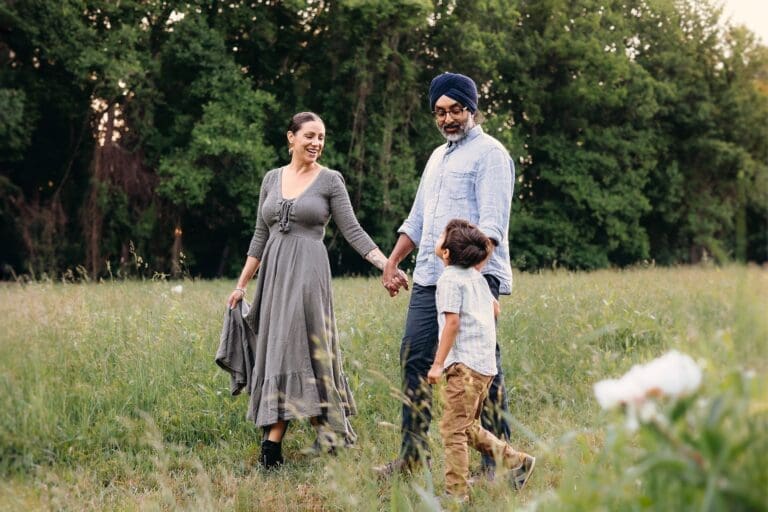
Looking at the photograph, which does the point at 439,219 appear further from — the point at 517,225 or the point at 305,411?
the point at 517,225

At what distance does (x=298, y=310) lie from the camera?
520cm

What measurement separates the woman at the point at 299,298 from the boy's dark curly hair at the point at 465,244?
3.73ft

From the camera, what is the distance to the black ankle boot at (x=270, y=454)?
5090mm

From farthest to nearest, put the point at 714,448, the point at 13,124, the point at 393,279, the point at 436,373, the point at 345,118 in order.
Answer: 1. the point at 345,118
2. the point at 13,124
3. the point at 393,279
4. the point at 436,373
5. the point at 714,448

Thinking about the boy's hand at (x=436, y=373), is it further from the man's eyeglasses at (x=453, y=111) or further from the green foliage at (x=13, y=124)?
the green foliage at (x=13, y=124)

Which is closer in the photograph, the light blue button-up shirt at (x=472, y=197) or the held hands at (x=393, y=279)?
the light blue button-up shirt at (x=472, y=197)

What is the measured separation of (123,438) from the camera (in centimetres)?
524

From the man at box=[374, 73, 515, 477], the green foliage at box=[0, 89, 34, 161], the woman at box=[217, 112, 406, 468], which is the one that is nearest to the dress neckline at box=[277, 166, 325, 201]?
the woman at box=[217, 112, 406, 468]

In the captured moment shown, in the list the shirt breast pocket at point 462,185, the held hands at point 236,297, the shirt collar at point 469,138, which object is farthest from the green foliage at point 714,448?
the held hands at point 236,297

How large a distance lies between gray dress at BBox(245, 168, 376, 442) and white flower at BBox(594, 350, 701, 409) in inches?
147

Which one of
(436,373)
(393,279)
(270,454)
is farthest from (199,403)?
(436,373)

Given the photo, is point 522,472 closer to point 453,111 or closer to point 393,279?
point 393,279

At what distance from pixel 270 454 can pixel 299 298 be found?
3.29 feet

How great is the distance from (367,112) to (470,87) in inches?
A: 794
